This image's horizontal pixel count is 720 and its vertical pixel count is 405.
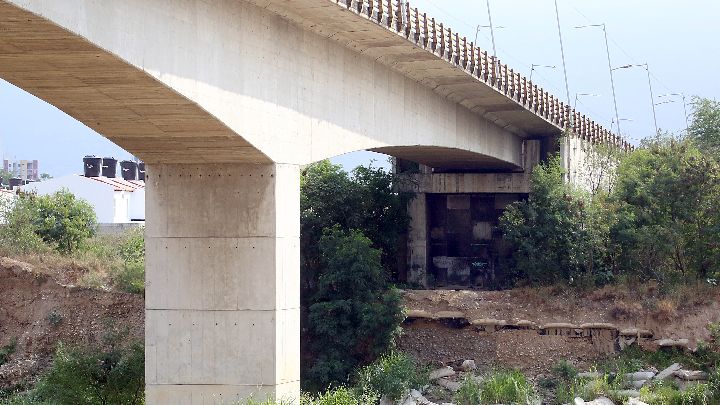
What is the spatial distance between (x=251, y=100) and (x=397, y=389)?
36.3ft

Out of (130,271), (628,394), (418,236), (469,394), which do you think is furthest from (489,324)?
(130,271)

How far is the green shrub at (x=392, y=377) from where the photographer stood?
31031mm

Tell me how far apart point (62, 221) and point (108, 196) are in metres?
34.8

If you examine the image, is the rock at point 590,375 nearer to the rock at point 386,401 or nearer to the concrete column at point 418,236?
the rock at point 386,401

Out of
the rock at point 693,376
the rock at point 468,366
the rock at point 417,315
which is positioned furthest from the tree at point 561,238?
the rock at point 693,376

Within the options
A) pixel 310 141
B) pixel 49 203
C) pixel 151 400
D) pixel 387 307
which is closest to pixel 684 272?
pixel 387 307

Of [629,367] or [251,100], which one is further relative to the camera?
[629,367]

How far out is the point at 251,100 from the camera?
23438 mm

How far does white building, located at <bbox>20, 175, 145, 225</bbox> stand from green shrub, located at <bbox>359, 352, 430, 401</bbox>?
164 feet

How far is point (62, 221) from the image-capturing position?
48469mm

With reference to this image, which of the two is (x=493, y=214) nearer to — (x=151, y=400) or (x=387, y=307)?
(x=387, y=307)

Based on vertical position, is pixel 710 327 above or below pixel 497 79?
below

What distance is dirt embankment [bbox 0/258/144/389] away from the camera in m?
38.9

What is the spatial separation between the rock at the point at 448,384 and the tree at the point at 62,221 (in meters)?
19.9
